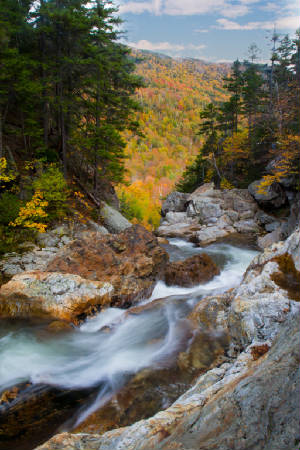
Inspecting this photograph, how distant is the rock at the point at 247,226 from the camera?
21.6 meters

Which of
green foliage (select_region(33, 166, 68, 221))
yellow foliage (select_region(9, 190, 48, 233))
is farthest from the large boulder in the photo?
green foliage (select_region(33, 166, 68, 221))

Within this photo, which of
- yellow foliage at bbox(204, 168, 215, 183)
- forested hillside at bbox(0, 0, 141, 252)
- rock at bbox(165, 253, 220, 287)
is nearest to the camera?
rock at bbox(165, 253, 220, 287)

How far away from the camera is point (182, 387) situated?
4723 millimetres

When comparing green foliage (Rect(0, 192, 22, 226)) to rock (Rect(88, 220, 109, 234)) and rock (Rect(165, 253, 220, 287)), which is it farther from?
rock (Rect(165, 253, 220, 287))

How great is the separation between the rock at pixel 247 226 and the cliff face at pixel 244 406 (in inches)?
715

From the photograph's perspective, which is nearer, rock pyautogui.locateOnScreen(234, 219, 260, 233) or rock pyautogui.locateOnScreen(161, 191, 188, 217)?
rock pyautogui.locateOnScreen(234, 219, 260, 233)

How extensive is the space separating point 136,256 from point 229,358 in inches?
237

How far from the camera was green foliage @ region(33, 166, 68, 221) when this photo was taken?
11.6m

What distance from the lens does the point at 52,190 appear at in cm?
1198

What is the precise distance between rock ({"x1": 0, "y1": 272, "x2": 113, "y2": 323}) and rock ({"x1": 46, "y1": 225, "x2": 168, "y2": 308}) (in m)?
0.61

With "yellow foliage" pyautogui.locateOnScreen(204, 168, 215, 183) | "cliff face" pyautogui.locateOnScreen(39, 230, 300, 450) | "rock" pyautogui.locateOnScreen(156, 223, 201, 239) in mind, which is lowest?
"rock" pyautogui.locateOnScreen(156, 223, 201, 239)

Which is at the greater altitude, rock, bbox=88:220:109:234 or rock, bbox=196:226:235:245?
rock, bbox=88:220:109:234

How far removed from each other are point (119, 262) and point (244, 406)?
295 inches

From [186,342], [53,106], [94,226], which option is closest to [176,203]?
[94,226]
